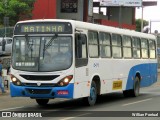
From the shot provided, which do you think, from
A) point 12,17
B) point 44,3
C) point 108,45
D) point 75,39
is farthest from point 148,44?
point 44,3

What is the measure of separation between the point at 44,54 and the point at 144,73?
8.88 metres

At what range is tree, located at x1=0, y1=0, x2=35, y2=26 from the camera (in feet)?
202

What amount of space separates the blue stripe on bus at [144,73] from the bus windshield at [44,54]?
5995mm

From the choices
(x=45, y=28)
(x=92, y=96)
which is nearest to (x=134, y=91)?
(x=92, y=96)

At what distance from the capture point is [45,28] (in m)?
16.4

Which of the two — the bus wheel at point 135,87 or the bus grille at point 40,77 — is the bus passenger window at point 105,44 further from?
the bus wheel at point 135,87

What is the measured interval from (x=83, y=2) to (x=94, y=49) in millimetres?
54707

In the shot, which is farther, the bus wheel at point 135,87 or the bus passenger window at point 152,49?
the bus passenger window at point 152,49

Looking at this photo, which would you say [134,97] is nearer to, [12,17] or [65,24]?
[65,24]

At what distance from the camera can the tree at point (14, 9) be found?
61.6 metres

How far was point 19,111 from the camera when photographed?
16047 millimetres

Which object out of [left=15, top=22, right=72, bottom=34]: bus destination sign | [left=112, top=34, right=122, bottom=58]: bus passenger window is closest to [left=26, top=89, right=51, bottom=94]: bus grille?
[left=15, top=22, right=72, bottom=34]: bus destination sign

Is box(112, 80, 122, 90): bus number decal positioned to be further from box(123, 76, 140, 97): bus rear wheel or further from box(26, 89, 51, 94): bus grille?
box(26, 89, 51, 94): bus grille

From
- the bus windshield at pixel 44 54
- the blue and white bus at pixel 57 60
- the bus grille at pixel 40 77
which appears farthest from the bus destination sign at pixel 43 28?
the bus grille at pixel 40 77
